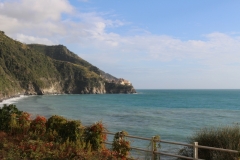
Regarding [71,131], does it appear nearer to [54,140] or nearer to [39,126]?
[54,140]

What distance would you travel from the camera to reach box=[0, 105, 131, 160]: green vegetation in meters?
9.55

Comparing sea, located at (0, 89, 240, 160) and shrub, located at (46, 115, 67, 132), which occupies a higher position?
shrub, located at (46, 115, 67, 132)

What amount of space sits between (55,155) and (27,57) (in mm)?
172933

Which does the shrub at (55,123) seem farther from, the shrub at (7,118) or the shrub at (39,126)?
the shrub at (7,118)

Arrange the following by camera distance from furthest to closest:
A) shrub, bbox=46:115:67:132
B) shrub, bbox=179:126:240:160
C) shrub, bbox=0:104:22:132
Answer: shrub, bbox=0:104:22:132, shrub, bbox=46:115:67:132, shrub, bbox=179:126:240:160

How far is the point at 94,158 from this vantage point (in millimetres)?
8727

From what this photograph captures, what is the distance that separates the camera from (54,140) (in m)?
11.9

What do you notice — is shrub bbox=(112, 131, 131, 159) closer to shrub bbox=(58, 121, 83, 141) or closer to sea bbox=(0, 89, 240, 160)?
sea bbox=(0, 89, 240, 160)

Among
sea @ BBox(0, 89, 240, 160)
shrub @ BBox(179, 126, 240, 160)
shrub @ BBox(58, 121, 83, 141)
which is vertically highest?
shrub @ BBox(58, 121, 83, 141)

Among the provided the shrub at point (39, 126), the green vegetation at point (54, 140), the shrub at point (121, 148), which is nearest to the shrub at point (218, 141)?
the shrub at point (121, 148)

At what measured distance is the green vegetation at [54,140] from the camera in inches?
376

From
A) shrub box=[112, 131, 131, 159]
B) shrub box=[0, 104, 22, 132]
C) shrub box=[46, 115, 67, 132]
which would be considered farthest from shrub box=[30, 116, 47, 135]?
shrub box=[112, 131, 131, 159]

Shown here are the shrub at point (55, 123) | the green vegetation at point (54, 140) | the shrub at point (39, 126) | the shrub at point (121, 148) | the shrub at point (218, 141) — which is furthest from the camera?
the shrub at point (39, 126)

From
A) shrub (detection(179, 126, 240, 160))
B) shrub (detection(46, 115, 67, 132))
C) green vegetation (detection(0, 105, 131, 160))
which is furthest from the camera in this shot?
shrub (detection(46, 115, 67, 132))
